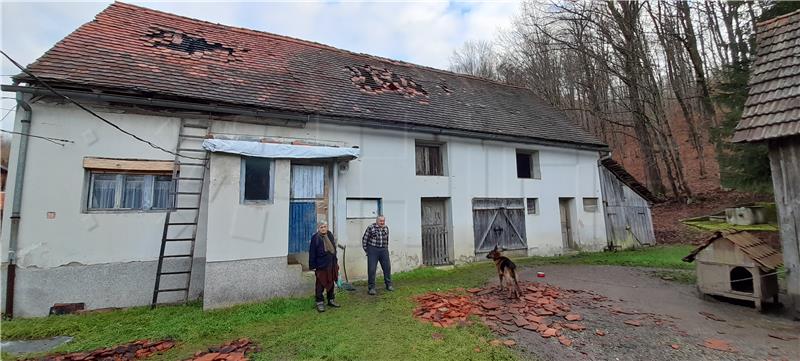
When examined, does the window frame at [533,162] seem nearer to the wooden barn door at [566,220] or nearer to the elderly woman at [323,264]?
the wooden barn door at [566,220]

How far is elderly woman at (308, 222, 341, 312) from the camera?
671 centimetres

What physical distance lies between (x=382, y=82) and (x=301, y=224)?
7.10m

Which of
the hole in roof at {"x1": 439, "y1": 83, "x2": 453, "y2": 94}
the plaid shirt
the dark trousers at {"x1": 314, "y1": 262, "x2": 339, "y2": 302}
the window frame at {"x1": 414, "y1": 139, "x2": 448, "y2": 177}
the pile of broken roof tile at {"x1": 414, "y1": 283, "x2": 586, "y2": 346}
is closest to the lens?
the pile of broken roof tile at {"x1": 414, "y1": 283, "x2": 586, "y2": 346}

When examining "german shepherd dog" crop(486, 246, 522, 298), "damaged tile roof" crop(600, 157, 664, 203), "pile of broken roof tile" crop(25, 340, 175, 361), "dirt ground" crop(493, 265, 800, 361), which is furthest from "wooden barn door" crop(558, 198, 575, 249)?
"pile of broken roof tile" crop(25, 340, 175, 361)

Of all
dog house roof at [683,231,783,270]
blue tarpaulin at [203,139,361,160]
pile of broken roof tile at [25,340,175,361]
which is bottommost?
pile of broken roof tile at [25,340,175,361]

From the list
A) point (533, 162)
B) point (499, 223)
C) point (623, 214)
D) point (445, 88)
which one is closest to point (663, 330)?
point (499, 223)

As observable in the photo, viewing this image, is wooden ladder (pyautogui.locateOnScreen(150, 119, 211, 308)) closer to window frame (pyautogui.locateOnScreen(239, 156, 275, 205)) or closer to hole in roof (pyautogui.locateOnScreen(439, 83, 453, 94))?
window frame (pyautogui.locateOnScreen(239, 156, 275, 205))

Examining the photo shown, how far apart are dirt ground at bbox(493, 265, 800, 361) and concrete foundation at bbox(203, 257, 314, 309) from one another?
491 centimetres

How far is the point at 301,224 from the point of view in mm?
8336

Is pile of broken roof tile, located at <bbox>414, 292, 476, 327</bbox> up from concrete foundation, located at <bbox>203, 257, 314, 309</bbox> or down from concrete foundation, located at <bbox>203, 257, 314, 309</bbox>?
down

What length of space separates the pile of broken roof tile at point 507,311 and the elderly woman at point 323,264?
186 cm

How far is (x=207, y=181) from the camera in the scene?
310 inches

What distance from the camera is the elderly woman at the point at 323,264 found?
22.0 ft

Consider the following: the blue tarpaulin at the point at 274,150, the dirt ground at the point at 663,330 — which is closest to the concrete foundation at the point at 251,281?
the blue tarpaulin at the point at 274,150
